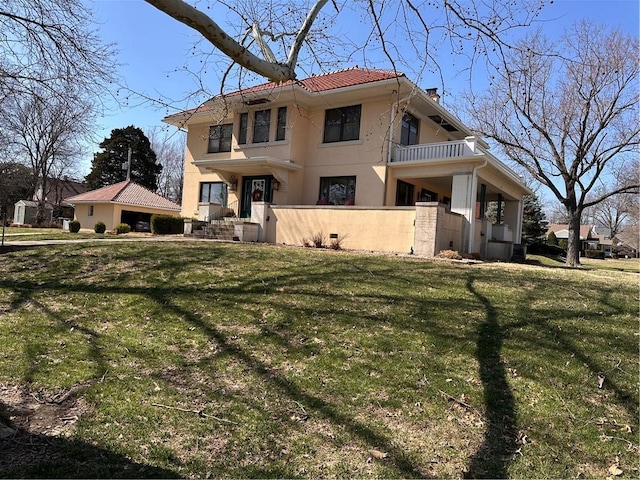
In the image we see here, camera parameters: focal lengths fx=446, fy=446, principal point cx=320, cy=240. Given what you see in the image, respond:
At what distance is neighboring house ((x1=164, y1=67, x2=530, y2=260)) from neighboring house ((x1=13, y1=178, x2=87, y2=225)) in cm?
2257

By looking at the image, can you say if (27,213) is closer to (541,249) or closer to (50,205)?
(50,205)

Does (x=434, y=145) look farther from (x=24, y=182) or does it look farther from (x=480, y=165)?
(x=24, y=182)

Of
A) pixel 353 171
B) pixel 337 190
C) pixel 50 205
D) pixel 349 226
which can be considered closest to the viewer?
pixel 349 226

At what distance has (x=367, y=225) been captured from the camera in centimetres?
1479

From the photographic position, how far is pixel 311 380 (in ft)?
14.1

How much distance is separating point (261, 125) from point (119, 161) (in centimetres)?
3836

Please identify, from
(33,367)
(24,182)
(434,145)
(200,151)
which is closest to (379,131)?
(434,145)

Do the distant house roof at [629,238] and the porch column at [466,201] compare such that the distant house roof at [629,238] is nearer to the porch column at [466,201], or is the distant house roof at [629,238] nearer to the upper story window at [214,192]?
the porch column at [466,201]

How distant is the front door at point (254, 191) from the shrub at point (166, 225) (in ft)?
9.75

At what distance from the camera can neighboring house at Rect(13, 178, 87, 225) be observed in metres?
41.9

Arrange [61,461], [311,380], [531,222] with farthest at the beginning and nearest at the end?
[531,222] → [311,380] → [61,461]

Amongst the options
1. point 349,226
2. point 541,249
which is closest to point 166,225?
point 349,226

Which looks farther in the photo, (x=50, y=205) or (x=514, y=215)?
(x=50, y=205)

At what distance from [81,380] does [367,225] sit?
11.4 m
